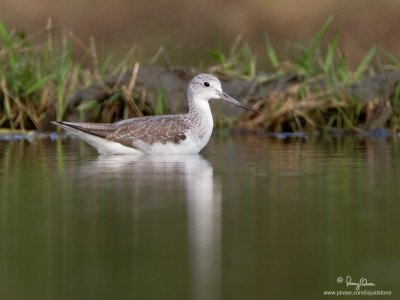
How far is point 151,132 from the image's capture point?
1200 centimetres

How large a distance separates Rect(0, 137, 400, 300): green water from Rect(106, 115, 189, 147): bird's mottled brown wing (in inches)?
24.6

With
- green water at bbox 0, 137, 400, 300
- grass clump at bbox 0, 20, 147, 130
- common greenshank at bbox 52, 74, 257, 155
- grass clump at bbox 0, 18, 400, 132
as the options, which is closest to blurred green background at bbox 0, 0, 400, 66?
grass clump at bbox 0, 18, 400, 132

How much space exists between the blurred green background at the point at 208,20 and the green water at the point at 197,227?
462 inches

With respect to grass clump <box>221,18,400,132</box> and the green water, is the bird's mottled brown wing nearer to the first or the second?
the green water

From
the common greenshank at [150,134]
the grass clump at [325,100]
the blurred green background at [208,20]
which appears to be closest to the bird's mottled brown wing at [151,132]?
the common greenshank at [150,134]

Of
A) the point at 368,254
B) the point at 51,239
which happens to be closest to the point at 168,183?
the point at 51,239

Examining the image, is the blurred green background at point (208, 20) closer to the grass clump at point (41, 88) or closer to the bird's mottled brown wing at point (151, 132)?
the grass clump at point (41, 88)

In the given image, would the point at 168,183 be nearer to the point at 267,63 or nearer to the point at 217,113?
the point at 217,113

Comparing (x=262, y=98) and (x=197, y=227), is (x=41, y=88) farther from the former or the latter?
(x=197, y=227)

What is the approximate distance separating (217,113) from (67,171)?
5.42m

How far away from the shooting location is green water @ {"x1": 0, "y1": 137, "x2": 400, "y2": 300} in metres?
5.81

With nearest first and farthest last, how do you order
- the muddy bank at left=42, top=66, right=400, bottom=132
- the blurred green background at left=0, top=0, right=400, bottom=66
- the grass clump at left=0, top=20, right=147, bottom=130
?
1. the grass clump at left=0, top=20, right=147, bottom=130
2. the muddy bank at left=42, top=66, right=400, bottom=132
3. the blurred green background at left=0, top=0, right=400, bottom=66

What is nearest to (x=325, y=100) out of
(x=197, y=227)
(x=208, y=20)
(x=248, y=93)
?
(x=248, y=93)

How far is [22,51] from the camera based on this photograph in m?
15.2
